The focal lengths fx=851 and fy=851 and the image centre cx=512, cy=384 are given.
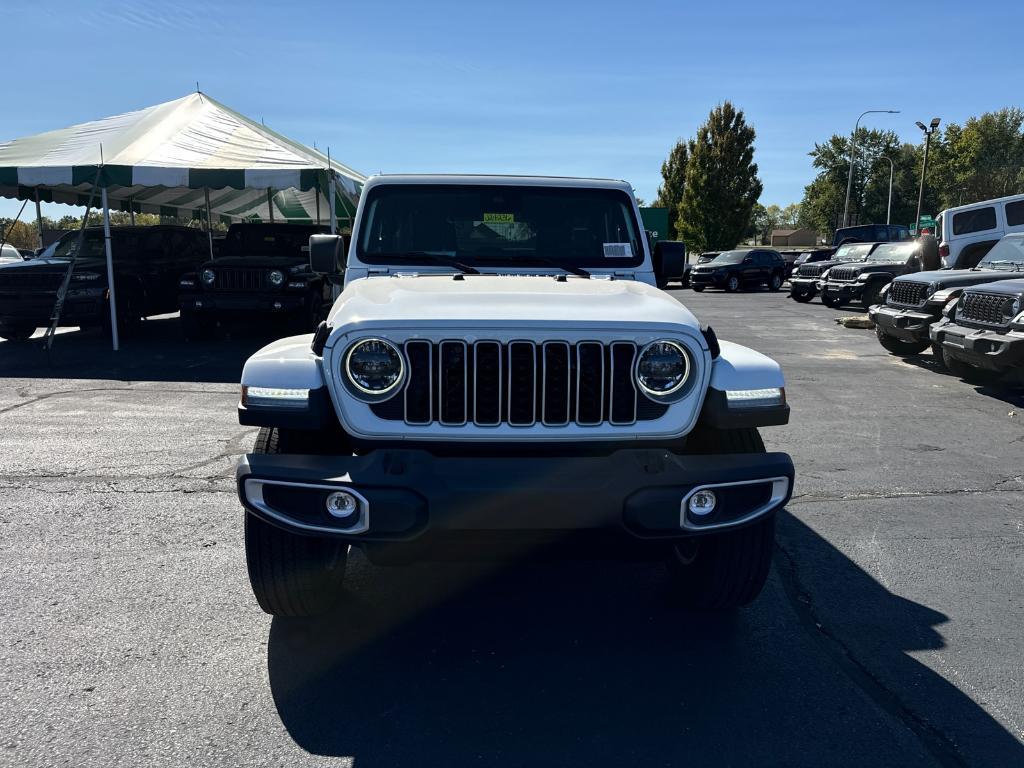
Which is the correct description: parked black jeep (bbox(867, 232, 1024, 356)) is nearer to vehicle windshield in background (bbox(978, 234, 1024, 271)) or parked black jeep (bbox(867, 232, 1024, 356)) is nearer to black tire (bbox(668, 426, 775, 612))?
vehicle windshield in background (bbox(978, 234, 1024, 271))

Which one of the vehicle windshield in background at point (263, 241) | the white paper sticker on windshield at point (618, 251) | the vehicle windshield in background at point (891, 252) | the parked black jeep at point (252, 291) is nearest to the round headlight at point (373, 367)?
the white paper sticker on windshield at point (618, 251)

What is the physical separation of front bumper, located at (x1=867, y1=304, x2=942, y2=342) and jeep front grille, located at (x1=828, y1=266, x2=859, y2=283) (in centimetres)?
906

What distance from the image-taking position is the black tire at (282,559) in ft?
10.5

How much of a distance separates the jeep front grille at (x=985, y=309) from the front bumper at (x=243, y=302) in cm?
843

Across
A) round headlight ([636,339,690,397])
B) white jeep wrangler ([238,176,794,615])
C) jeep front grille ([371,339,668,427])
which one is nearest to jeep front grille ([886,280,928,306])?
white jeep wrangler ([238,176,794,615])

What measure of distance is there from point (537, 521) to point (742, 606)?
1.32 meters

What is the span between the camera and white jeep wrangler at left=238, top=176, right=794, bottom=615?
2820 mm

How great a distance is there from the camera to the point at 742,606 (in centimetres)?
363

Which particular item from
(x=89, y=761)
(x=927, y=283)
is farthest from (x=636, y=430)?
(x=927, y=283)

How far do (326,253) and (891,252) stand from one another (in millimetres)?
19013

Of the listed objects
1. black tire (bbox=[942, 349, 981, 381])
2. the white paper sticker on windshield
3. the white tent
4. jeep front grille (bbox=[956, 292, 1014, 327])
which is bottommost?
black tire (bbox=[942, 349, 981, 381])

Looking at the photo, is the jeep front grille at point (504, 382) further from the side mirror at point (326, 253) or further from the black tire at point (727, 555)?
the side mirror at point (326, 253)

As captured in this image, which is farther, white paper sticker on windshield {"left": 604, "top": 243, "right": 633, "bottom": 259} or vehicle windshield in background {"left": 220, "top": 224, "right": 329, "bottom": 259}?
vehicle windshield in background {"left": 220, "top": 224, "right": 329, "bottom": 259}

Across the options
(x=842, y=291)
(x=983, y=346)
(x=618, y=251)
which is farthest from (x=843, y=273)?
(x=618, y=251)
